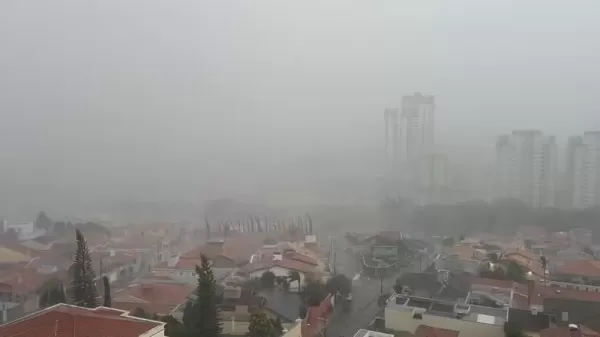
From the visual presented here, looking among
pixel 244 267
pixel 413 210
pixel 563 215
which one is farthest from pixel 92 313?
pixel 563 215

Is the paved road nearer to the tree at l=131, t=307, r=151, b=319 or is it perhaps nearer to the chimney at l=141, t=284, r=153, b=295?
the tree at l=131, t=307, r=151, b=319

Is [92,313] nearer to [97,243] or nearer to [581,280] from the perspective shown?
[581,280]

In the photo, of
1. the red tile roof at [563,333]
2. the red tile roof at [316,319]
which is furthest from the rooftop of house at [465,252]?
the red tile roof at [563,333]

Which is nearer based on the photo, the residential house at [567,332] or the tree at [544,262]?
the residential house at [567,332]

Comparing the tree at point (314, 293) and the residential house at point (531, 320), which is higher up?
the residential house at point (531, 320)

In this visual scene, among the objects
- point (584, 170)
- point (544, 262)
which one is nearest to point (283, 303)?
point (544, 262)

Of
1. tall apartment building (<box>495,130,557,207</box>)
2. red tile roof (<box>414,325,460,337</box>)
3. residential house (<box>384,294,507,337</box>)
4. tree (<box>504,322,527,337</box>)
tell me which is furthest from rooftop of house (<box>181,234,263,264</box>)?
tall apartment building (<box>495,130,557,207</box>)

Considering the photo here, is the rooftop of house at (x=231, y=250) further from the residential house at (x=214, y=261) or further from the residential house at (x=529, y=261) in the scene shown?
the residential house at (x=529, y=261)
